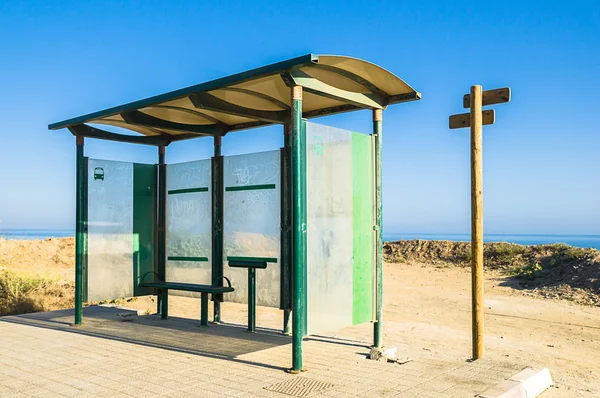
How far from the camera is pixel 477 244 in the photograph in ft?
20.3

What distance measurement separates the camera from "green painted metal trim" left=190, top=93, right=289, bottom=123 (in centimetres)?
641

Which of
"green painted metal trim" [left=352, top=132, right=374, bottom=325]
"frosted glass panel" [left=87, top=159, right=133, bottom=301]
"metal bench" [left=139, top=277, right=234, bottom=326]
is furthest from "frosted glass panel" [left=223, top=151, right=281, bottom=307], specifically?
"frosted glass panel" [left=87, top=159, right=133, bottom=301]

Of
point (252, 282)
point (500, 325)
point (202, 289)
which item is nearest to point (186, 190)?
point (202, 289)

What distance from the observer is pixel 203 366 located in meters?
5.71

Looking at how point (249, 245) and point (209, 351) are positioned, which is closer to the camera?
point (209, 351)

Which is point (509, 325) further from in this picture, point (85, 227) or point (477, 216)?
point (85, 227)

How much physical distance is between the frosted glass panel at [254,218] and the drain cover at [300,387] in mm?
2632

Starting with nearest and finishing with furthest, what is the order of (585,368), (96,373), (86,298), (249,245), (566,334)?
(96,373) → (585,368) → (249,245) → (86,298) → (566,334)

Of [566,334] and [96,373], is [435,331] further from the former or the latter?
[96,373]

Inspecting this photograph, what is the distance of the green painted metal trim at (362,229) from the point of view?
651 centimetres

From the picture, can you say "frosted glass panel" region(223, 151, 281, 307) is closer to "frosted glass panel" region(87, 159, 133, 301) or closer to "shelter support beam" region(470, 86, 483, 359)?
"frosted glass panel" region(87, 159, 133, 301)

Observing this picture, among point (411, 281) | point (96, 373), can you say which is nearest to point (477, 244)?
point (96, 373)

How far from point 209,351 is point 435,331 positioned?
4.32m

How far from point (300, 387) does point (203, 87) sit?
3393 millimetres
